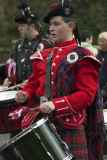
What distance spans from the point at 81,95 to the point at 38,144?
47cm

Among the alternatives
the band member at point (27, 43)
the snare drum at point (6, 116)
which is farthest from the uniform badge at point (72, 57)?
the band member at point (27, 43)

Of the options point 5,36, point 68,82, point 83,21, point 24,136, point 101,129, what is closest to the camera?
point 24,136

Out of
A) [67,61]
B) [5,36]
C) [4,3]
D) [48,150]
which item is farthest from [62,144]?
[4,3]

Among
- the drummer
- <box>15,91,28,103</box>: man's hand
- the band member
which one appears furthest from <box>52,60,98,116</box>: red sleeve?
the band member

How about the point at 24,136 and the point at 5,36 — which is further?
the point at 5,36

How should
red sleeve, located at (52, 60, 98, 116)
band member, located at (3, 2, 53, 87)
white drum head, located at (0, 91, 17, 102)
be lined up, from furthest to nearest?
band member, located at (3, 2, 53, 87), white drum head, located at (0, 91, 17, 102), red sleeve, located at (52, 60, 98, 116)

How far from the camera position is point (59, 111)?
3.07m

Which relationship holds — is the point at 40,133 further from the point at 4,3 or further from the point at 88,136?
the point at 4,3

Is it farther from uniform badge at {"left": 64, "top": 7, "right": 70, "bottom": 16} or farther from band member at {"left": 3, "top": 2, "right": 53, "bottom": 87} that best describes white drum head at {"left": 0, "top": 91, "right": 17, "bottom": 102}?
uniform badge at {"left": 64, "top": 7, "right": 70, "bottom": 16}

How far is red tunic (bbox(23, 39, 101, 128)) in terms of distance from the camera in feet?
10.0

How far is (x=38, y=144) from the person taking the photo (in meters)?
2.96

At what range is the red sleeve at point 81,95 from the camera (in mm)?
3047

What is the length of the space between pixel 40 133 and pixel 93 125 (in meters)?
0.56

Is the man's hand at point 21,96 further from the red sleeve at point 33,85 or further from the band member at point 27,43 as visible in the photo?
the band member at point 27,43
